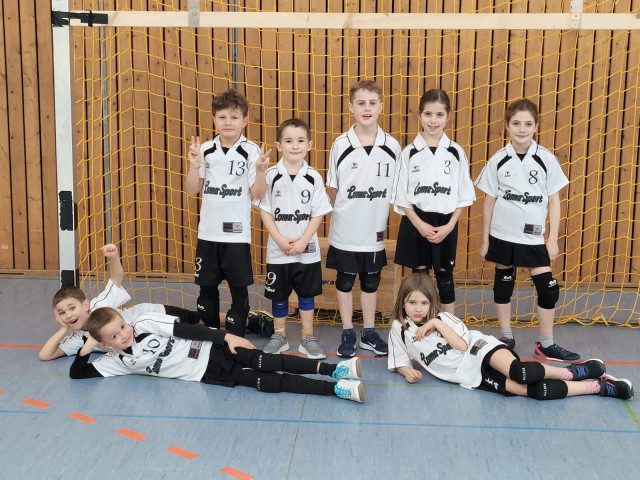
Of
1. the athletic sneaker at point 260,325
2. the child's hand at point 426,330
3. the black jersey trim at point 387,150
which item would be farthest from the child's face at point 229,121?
the child's hand at point 426,330

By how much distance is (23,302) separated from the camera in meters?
5.66

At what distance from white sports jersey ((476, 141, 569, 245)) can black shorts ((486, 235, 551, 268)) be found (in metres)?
0.04

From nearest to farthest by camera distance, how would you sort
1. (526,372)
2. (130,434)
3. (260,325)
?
(130,434), (526,372), (260,325)

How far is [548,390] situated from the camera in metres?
3.80

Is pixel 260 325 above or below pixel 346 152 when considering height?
below

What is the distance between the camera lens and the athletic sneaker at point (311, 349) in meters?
4.51

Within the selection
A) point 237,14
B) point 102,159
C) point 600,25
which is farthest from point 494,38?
point 102,159

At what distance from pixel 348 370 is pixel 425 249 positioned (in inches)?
40.6

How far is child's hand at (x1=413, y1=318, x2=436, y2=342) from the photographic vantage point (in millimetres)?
3980

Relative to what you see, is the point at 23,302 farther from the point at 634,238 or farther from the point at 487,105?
the point at 634,238

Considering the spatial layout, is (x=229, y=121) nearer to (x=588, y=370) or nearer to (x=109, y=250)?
(x=109, y=250)

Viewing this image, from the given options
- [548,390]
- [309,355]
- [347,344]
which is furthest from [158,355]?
[548,390]

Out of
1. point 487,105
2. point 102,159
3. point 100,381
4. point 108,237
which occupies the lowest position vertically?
point 100,381

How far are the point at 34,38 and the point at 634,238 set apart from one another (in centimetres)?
550
